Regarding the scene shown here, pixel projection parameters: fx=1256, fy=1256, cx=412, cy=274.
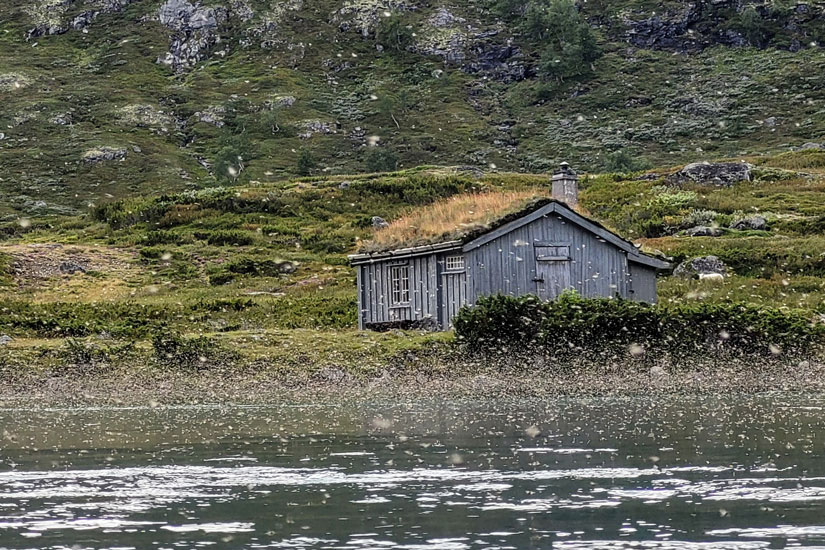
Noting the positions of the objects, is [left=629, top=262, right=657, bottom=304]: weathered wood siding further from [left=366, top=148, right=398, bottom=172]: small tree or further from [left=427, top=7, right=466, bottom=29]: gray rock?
[left=427, top=7, right=466, bottom=29]: gray rock

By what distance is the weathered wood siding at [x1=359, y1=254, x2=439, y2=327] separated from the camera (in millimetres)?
37375

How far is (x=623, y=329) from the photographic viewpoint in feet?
100

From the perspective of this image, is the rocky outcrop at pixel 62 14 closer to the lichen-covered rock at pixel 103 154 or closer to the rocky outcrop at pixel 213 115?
the rocky outcrop at pixel 213 115

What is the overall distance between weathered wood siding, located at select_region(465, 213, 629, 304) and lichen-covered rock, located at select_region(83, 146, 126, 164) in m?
92.9

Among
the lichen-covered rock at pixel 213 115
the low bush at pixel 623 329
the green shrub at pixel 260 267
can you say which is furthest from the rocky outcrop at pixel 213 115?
the low bush at pixel 623 329

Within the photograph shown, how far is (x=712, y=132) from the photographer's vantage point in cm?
13162

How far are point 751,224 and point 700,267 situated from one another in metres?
12.9

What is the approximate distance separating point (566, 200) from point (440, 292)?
206 inches

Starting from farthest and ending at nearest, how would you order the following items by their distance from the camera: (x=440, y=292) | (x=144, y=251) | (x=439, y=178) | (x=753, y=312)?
(x=439, y=178)
(x=144, y=251)
(x=440, y=292)
(x=753, y=312)

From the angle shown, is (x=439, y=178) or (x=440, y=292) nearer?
(x=440, y=292)

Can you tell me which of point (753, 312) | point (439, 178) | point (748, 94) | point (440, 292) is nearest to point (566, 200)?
point (440, 292)

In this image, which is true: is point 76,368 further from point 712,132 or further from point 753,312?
point 712,132

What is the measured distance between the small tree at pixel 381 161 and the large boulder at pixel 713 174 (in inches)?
1915

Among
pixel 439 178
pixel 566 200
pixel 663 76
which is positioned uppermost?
pixel 663 76
